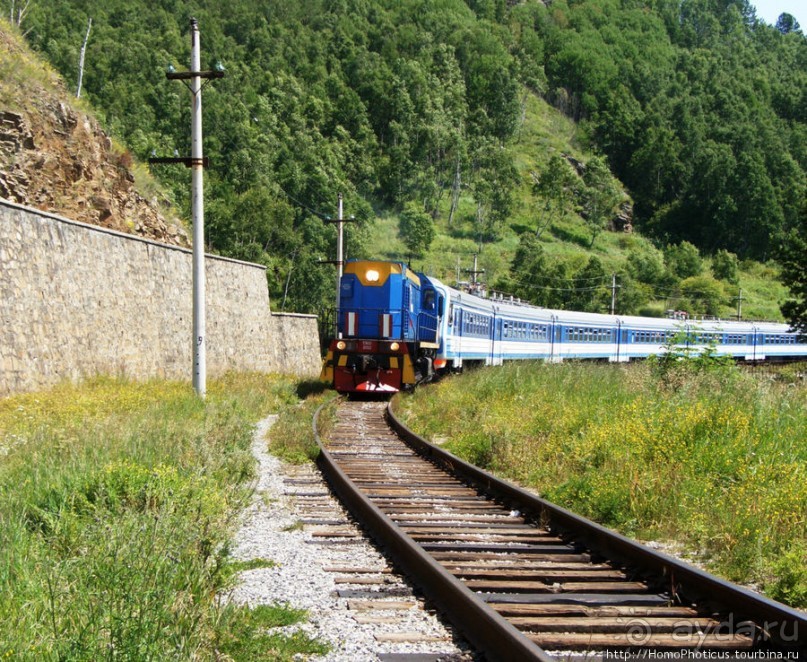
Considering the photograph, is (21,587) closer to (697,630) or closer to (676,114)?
(697,630)

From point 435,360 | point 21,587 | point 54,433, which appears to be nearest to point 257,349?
point 435,360

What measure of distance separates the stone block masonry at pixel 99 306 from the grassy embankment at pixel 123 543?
492 cm

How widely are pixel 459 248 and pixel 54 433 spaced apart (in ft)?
323

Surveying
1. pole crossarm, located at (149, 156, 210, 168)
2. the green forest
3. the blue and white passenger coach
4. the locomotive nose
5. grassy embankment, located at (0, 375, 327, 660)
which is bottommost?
grassy embankment, located at (0, 375, 327, 660)

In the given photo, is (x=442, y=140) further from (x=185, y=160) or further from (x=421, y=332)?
(x=185, y=160)

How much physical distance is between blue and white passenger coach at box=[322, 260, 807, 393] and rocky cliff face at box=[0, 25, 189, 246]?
8418mm

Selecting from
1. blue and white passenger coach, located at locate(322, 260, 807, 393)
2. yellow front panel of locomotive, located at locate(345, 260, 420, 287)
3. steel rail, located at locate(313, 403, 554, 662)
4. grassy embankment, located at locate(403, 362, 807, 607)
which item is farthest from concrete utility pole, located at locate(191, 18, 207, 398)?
steel rail, located at locate(313, 403, 554, 662)

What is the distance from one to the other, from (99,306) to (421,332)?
30.7ft

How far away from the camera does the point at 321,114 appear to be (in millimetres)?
114750

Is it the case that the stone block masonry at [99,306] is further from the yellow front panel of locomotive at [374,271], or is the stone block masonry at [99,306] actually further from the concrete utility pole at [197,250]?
the yellow front panel of locomotive at [374,271]

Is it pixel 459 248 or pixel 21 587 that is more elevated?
pixel 459 248

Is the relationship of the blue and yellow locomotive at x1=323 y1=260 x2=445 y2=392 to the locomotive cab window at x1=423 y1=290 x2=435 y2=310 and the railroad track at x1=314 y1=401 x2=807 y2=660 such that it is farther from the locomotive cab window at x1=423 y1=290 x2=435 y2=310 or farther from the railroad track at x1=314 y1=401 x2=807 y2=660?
the railroad track at x1=314 y1=401 x2=807 y2=660

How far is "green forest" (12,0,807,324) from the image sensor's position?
84.1 meters

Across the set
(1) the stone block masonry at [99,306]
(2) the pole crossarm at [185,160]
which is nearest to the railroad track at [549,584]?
(1) the stone block masonry at [99,306]
